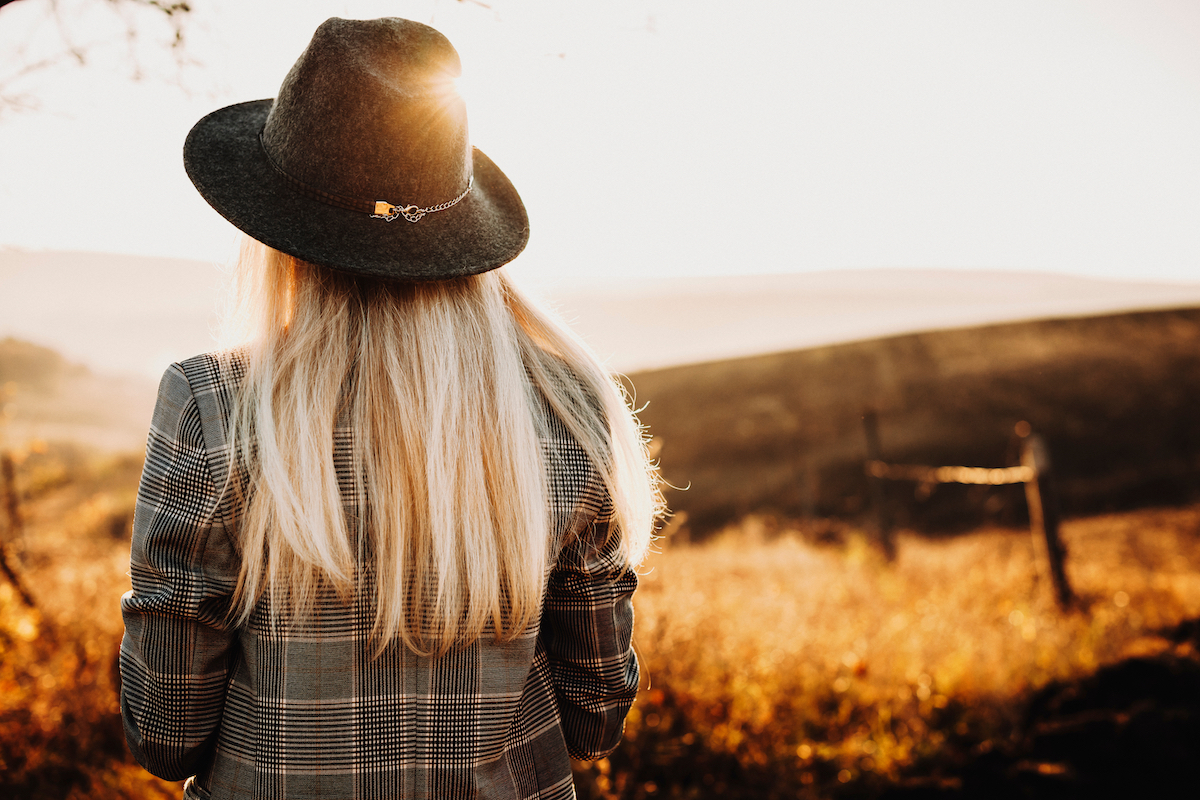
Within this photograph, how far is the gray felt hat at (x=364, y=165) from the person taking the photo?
1.07 m

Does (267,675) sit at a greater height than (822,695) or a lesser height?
greater

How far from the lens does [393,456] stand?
103 centimetres

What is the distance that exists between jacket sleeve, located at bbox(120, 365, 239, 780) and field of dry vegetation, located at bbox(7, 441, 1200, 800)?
1.60m

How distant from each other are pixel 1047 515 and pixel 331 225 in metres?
5.08

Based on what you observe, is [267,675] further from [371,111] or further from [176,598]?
[371,111]

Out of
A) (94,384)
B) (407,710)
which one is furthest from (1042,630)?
(94,384)

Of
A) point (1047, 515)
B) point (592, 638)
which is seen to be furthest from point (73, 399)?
point (1047, 515)

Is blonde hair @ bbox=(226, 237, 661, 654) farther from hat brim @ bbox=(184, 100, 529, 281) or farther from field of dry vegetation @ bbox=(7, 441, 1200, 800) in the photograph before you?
field of dry vegetation @ bbox=(7, 441, 1200, 800)

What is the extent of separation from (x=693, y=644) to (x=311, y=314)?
2513 millimetres

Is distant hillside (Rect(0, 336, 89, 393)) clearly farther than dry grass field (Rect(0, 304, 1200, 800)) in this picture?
Yes

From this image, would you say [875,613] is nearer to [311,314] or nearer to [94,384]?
[311,314]

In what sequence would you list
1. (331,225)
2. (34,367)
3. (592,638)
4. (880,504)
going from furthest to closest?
(34,367), (880,504), (592,638), (331,225)

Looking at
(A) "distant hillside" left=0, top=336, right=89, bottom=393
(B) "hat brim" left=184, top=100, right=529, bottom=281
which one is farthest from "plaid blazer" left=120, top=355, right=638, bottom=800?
(A) "distant hillside" left=0, top=336, right=89, bottom=393

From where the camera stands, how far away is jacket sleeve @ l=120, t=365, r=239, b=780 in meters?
0.98
